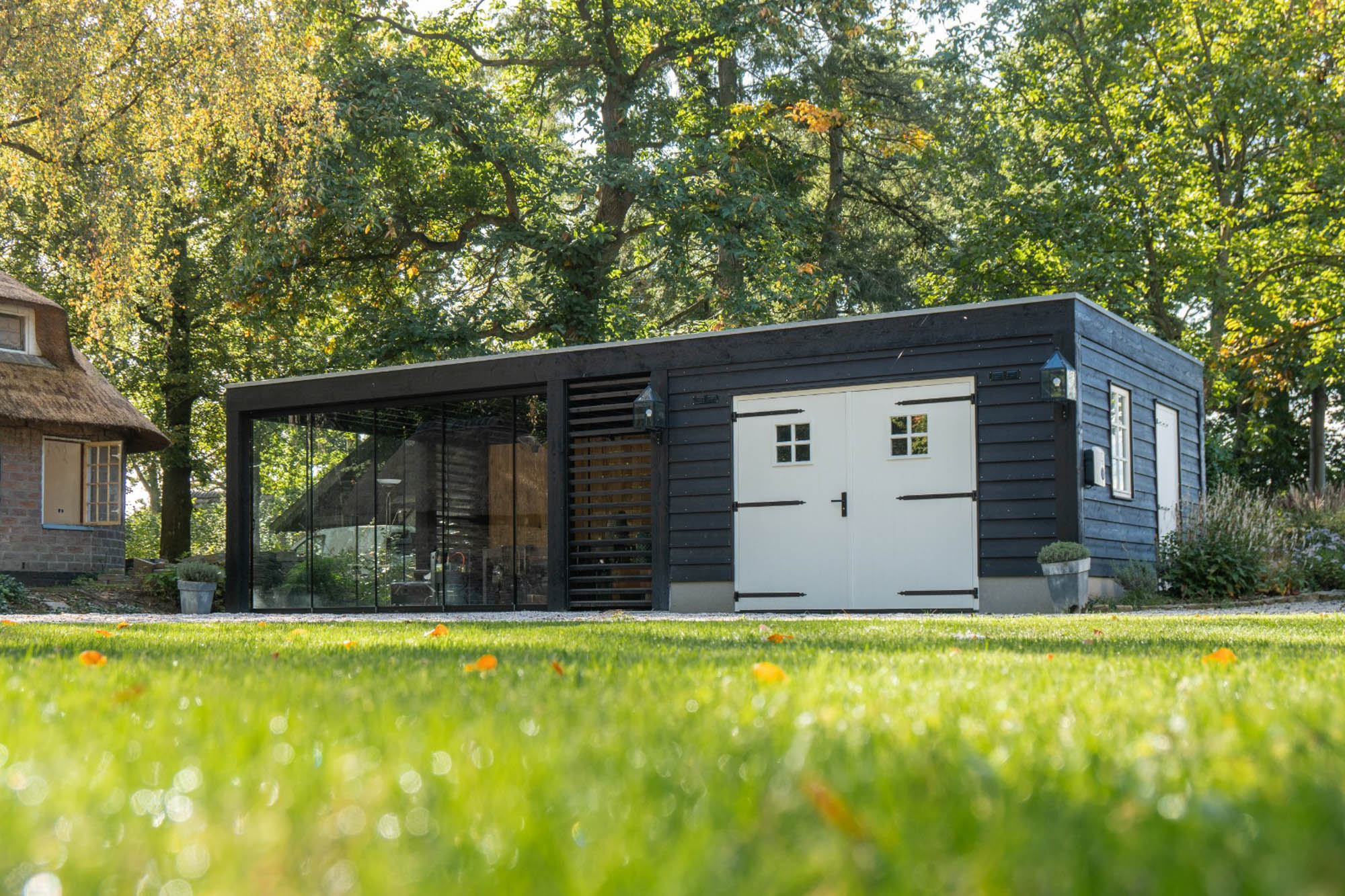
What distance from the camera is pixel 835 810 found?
4.20 ft

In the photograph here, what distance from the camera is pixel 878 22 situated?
22.3 m

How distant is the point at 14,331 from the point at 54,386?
122 cm

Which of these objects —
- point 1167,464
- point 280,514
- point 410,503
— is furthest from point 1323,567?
point 280,514

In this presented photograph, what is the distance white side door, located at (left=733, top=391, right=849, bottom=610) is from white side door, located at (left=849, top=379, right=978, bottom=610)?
0.20 metres

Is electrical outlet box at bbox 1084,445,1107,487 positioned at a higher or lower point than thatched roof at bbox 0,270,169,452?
lower

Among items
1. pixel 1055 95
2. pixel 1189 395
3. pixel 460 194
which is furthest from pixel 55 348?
pixel 1055 95

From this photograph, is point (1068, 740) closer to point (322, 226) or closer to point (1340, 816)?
point (1340, 816)

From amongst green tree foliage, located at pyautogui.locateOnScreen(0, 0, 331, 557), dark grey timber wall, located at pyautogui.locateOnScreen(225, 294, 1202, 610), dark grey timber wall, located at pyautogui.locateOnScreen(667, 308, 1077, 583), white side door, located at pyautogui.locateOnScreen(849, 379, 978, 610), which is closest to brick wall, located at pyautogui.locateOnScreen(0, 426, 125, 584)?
green tree foliage, located at pyautogui.locateOnScreen(0, 0, 331, 557)

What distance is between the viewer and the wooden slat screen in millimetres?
13789

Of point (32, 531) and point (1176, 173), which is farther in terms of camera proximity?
point (1176, 173)

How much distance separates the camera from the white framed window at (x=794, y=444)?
12.9 metres

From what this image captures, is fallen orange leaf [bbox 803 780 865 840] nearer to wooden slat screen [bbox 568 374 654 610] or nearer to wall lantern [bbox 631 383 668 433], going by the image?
wall lantern [bbox 631 383 668 433]

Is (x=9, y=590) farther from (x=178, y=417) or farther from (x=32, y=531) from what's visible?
(x=178, y=417)

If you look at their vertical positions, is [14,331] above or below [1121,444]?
above
